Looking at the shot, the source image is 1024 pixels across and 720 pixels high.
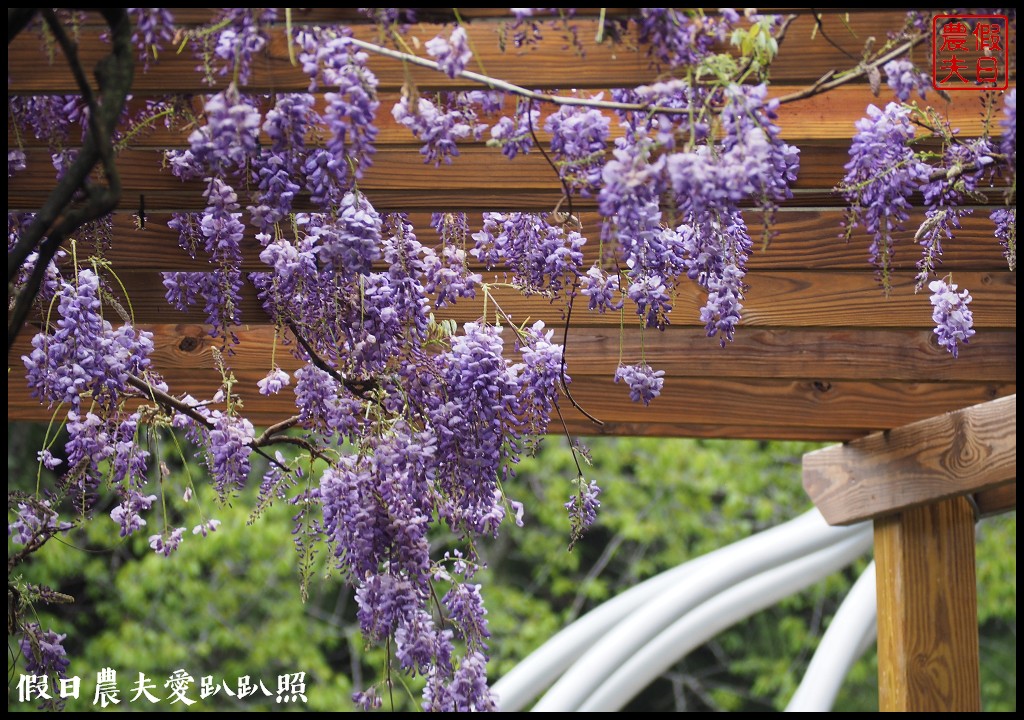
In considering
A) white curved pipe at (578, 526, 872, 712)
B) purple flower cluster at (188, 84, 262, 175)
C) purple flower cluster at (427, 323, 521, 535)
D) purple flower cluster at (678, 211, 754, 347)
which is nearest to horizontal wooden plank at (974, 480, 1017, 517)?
white curved pipe at (578, 526, 872, 712)

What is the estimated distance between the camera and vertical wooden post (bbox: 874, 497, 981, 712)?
12.5 ft

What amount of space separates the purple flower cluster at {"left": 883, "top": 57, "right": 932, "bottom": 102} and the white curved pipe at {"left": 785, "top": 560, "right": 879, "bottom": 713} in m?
4.00

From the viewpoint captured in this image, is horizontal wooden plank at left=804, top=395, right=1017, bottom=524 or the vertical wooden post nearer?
horizontal wooden plank at left=804, top=395, right=1017, bottom=524

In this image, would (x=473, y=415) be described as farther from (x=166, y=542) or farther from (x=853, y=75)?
(x=853, y=75)

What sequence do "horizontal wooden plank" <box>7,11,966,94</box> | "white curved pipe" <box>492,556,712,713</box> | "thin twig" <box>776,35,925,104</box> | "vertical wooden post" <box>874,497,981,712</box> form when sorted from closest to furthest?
"thin twig" <box>776,35,925,104</box> → "horizontal wooden plank" <box>7,11,966,94</box> → "vertical wooden post" <box>874,497,981,712</box> → "white curved pipe" <box>492,556,712,713</box>

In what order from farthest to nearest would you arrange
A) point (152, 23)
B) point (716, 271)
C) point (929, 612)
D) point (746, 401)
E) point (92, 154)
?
1. point (929, 612)
2. point (746, 401)
3. point (716, 271)
4. point (152, 23)
5. point (92, 154)

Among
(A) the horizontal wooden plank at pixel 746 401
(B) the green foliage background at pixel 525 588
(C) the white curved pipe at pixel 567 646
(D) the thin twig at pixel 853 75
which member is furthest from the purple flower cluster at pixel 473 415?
(B) the green foliage background at pixel 525 588

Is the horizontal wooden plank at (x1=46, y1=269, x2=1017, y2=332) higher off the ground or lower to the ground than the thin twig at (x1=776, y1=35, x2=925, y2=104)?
higher

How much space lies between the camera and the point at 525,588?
8852 millimetres

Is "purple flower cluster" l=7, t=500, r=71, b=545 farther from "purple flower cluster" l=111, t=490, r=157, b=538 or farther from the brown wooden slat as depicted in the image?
the brown wooden slat

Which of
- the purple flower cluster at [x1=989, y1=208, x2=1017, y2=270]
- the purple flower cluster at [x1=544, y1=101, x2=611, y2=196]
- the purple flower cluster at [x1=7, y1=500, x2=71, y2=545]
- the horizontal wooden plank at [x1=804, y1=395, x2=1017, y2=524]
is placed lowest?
the purple flower cluster at [x1=7, y1=500, x2=71, y2=545]

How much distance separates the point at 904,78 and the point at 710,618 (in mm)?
4259

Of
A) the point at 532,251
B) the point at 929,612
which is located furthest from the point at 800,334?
the point at 532,251

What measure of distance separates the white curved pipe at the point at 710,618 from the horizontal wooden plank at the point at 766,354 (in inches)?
90.6
